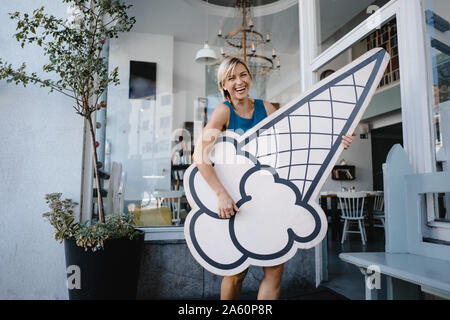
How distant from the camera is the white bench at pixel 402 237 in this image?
129 cm

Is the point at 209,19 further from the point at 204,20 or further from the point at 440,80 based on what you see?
the point at 440,80

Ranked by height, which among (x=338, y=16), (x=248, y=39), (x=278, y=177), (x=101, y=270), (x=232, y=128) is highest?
(x=248, y=39)

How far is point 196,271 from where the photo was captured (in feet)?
7.83

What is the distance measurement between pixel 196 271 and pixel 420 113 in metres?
1.81

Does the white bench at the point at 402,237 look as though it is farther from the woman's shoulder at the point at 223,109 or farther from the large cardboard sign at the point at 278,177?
the woman's shoulder at the point at 223,109

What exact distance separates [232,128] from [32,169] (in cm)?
165

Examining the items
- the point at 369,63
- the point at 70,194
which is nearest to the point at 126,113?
the point at 70,194

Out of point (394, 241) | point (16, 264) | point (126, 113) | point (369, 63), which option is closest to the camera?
point (369, 63)

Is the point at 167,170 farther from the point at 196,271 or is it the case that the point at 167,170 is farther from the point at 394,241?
the point at 394,241

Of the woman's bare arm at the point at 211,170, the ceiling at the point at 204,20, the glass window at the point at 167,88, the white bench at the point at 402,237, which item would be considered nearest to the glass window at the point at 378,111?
the white bench at the point at 402,237

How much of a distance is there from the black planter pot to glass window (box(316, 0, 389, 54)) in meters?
2.06

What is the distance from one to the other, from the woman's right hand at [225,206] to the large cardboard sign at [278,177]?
28 millimetres

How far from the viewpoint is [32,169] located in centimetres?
Answer: 218

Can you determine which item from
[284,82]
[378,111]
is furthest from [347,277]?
[284,82]
